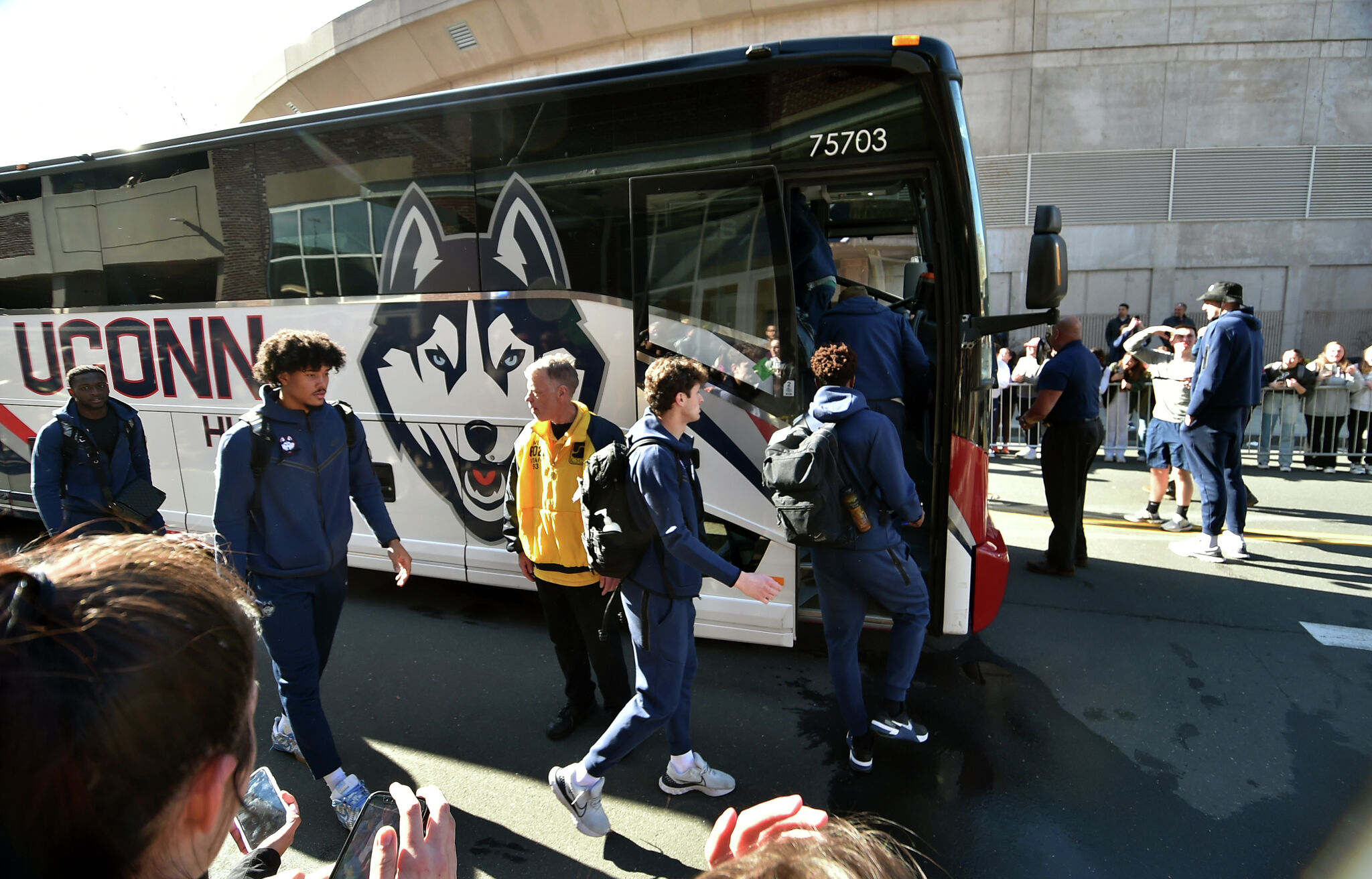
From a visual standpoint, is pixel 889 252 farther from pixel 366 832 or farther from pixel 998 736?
pixel 366 832

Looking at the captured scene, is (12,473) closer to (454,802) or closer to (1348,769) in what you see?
(454,802)

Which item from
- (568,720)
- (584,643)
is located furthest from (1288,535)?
(568,720)

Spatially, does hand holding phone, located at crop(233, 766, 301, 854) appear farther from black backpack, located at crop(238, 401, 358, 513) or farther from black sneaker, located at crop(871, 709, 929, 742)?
black sneaker, located at crop(871, 709, 929, 742)

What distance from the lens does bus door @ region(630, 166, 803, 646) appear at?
3.96 metres

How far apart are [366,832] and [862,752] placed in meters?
2.79

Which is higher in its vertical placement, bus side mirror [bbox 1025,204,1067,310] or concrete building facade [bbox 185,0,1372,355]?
concrete building facade [bbox 185,0,1372,355]

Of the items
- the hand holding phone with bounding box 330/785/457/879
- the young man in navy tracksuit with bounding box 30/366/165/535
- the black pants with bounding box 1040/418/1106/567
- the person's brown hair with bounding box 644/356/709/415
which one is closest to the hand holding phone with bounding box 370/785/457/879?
the hand holding phone with bounding box 330/785/457/879

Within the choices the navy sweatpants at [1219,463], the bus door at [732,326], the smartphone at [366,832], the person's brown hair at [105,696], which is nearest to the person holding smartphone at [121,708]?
the person's brown hair at [105,696]

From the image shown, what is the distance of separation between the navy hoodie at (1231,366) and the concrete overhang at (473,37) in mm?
15559

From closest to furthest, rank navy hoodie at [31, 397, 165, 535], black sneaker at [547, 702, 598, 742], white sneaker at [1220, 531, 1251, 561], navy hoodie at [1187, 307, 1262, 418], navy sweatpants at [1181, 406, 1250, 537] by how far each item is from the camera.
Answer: black sneaker at [547, 702, 598, 742] → navy hoodie at [31, 397, 165, 535] → navy hoodie at [1187, 307, 1262, 418] → navy sweatpants at [1181, 406, 1250, 537] → white sneaker at [1220, 531, 1251, 561]

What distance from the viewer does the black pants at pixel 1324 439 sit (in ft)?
30.8

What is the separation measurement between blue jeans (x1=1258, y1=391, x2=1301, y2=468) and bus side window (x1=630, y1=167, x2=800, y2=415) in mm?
8744

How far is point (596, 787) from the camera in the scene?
2.97 m

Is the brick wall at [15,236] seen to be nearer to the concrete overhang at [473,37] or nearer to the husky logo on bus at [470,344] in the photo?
the husky logo on bus at [470,344]
